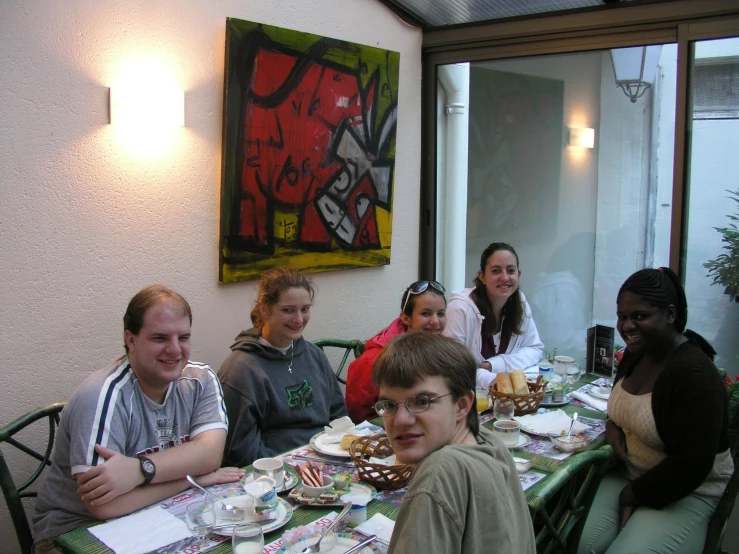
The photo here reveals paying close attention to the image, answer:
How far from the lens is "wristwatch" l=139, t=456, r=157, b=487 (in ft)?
7.07

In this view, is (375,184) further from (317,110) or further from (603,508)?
(603,508)

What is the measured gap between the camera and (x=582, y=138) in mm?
4871

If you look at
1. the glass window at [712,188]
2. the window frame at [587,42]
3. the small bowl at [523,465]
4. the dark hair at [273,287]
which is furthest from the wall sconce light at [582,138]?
the small bowl at [523,465]

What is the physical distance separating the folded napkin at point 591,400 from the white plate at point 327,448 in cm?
139

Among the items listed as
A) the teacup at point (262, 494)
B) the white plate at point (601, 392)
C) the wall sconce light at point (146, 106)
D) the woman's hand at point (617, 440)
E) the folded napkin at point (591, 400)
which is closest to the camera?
the teacup at point (262, 494)

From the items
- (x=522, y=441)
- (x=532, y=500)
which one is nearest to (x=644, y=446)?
(x=522, y=441)

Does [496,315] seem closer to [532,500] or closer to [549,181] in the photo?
[549,181]

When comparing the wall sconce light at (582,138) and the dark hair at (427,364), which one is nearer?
the dark hair at (427,364)

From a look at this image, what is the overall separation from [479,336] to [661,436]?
1.38 m

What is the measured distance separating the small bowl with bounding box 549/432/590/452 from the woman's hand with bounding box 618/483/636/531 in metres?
0.25

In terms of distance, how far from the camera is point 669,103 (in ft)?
13.6

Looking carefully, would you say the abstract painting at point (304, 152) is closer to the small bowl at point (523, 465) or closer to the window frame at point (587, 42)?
the window frame at point (587, 42)

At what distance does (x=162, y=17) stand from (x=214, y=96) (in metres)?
0.43

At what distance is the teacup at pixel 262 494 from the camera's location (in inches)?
81.0
